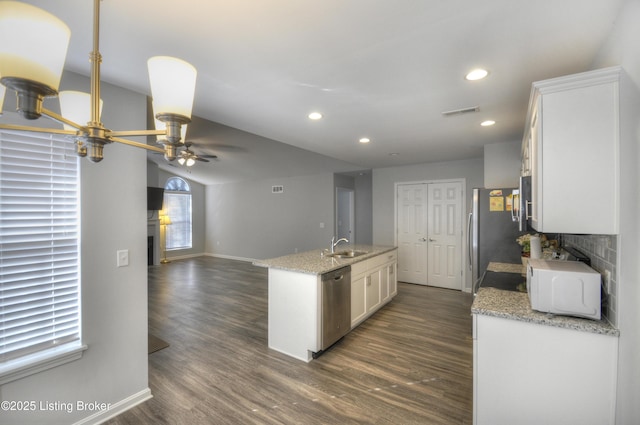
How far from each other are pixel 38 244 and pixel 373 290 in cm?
330

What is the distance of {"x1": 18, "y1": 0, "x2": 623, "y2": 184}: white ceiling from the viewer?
4.22ft

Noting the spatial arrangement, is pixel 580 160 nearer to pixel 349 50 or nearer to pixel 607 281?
pixel 607 281

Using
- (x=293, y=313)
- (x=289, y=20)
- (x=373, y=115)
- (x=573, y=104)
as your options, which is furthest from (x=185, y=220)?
(x=573, y=104)

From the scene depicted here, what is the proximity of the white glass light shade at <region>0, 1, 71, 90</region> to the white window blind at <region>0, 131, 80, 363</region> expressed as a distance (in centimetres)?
133

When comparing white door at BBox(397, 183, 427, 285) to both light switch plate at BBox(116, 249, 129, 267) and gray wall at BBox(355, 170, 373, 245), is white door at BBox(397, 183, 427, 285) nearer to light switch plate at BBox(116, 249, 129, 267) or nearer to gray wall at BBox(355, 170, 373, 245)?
gray wall at BBox(355, 170, 373, 245)

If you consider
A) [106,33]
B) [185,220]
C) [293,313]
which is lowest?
[293,313]

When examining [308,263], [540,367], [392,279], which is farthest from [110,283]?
[392,279]

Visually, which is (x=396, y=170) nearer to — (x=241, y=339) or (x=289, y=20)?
(x=241, y=339)

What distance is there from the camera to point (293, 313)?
2844 millimetres

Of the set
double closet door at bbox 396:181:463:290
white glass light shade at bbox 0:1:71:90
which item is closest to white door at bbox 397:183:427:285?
double closet door at bbox 396:181:463:290

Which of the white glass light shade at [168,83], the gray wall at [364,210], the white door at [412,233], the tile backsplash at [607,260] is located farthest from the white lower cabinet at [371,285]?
the gray wall at [364,210]

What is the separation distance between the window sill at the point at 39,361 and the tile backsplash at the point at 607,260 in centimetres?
304

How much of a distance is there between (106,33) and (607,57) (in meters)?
2.62

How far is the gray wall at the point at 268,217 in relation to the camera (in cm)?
738
